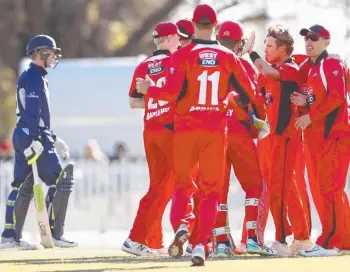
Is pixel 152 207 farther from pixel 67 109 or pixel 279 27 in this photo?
pixel 67 109

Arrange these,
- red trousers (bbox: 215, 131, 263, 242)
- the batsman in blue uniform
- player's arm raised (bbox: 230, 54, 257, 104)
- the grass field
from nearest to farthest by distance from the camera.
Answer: the grass field, player's arm raised (bbox: 230, 54, 257, 104), red trousers (bbox: 215, 131, 263, 242), the batsman in blue uniform

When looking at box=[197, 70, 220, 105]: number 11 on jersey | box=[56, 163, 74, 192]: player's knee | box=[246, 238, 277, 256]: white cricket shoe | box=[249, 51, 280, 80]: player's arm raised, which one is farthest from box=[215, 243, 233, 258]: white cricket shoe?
box=[56, 163, 74, 192]: player's knee

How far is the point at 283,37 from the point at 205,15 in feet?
5.73

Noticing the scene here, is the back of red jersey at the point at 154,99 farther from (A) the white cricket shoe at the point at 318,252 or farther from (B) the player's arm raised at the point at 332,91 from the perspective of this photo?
(A) the white cricket shoe at the point at 318,252

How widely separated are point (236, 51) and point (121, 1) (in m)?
33.3

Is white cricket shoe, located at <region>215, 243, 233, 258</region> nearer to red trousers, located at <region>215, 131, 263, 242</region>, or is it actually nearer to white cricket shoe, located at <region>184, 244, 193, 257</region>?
red trousers, located at <region>215, 131, 263, 242</region>

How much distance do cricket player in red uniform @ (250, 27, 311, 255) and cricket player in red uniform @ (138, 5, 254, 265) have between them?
1.31m

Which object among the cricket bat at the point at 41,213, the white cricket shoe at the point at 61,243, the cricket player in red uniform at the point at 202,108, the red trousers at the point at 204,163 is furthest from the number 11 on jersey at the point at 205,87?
the white cricket shoe at the point at 61,243

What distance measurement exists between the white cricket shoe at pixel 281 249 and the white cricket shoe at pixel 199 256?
5.80ft

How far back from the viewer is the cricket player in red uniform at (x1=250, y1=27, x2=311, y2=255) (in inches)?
531

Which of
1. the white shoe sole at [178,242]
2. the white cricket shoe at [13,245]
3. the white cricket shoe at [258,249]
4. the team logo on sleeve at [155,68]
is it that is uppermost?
the team logo on sleeve at [155,68]

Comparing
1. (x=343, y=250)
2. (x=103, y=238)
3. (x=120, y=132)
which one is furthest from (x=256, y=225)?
(x=120, y=132)

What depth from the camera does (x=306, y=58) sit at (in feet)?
46.0

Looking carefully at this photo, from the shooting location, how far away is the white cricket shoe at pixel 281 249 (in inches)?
531
